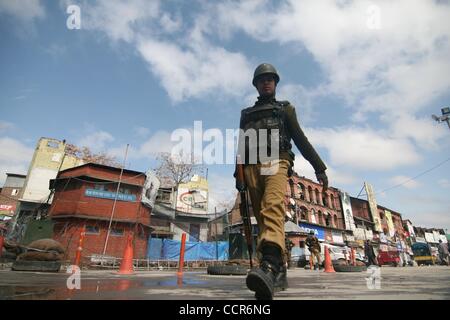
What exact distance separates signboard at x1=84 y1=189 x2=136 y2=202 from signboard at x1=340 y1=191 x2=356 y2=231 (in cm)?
3054

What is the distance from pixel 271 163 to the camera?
275 centimetres

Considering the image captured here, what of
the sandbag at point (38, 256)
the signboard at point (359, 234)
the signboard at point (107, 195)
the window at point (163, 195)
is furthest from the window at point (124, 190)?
the signboard at point (359, 234)

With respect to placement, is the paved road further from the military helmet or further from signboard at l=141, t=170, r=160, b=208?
signboard at l=141, t=170, r=160, b=208

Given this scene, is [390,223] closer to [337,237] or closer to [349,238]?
[349,238]

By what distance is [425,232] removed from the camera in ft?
202

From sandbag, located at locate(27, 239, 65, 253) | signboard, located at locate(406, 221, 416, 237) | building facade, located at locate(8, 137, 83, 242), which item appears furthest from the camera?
signboard, located at locate(406, 221, 416, 237)

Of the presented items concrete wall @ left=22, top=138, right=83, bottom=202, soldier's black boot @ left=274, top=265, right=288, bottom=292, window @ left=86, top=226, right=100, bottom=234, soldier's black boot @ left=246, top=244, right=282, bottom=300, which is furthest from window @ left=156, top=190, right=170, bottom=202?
soldier's black boot @ left=246, top=244, right=282, bottom=300

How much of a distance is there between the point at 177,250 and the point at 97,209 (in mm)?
7156

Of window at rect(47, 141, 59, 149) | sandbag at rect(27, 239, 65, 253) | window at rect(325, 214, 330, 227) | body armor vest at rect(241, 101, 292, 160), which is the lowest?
sandbag at rect(27, 239, 65, 253)

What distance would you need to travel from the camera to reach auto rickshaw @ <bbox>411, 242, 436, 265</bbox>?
113 ft

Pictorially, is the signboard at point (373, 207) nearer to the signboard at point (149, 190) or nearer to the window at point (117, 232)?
the signboard at point (149, 190)
